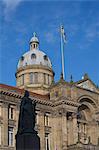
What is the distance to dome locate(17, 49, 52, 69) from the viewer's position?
78.4 m

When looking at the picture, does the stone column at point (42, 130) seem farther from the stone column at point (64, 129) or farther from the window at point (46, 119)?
the stone column at point (64, 129)

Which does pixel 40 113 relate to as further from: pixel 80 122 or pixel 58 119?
pixel 80 122

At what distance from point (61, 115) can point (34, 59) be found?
25.2m

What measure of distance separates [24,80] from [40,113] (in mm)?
20383

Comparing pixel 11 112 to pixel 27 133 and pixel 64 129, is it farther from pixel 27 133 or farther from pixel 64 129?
pixel 27 133

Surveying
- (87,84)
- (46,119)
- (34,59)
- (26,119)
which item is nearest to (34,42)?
(34,59)

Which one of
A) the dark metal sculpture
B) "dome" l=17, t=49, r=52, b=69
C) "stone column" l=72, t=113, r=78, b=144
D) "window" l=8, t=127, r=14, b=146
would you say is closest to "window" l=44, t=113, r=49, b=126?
"stone column" l=72, t=113, r=78, b=144

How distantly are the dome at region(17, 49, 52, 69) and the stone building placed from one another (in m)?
18.0

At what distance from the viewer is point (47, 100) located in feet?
188

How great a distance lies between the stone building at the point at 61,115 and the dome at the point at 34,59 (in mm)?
17958

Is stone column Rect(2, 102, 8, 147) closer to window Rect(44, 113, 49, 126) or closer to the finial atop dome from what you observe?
window Rect(44, 113, 49, 126)

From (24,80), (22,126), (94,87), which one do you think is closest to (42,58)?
(24,80)

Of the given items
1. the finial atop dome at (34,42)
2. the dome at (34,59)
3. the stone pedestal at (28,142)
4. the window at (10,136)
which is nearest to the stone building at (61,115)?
the window at (10,136)

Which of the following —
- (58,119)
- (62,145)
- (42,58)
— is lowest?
(62,145)
